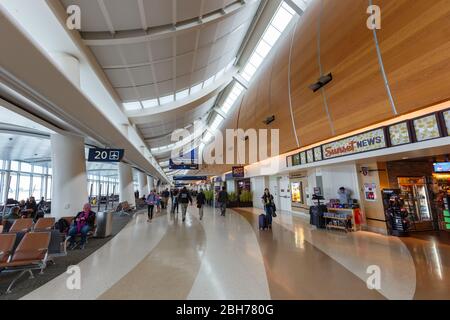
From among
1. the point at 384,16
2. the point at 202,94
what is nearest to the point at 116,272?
the point at 384,16

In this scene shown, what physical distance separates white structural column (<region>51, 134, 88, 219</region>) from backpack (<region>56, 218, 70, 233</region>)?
1.07 m

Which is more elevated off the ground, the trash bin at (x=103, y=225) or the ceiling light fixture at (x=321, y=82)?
the ceiling light fixture at (x=321, y=82)

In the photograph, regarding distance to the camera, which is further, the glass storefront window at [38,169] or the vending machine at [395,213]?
the glass storefront window at [38,169]

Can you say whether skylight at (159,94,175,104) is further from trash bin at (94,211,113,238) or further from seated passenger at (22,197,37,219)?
seated passenger at (22,197,37,219)

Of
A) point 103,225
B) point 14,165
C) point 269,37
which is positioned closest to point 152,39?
point 103,225

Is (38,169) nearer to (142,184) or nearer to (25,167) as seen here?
(25,167)

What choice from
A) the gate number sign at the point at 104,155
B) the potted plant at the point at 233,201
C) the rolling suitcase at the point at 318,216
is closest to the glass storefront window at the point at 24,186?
the gate number sign at the point at 104,155

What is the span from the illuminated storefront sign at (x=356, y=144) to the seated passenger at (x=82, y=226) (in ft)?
27.3

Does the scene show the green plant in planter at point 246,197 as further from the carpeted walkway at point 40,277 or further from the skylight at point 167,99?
the carpeted walkway at point 40,277

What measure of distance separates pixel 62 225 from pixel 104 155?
106 inches

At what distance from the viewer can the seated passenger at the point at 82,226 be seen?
597cm

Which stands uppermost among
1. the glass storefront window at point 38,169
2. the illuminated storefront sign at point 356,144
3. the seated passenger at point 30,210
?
the glass storefront window at point 38,169

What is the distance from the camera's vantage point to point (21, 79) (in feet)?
11.9
